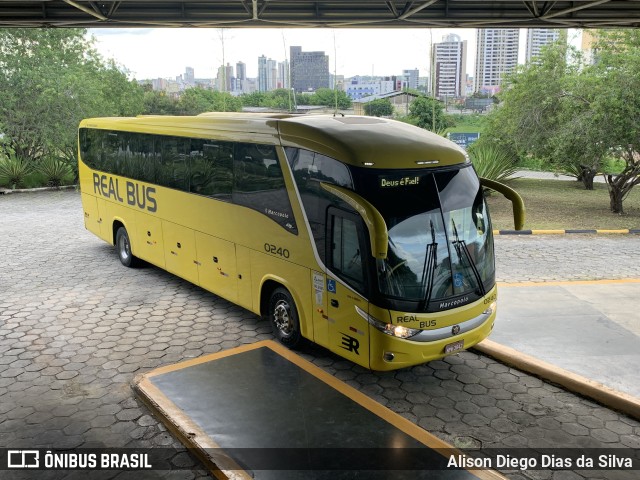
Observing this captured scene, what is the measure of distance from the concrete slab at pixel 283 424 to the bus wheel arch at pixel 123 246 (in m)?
5.07

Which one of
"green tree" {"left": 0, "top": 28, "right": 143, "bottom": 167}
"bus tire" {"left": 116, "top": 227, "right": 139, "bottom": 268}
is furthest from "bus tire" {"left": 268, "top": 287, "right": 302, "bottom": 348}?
"green tree" {"left": 0, "top": 28, "right": 143, "bottom": 167}

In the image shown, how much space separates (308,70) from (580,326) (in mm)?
13893

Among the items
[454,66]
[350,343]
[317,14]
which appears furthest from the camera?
[454,66]

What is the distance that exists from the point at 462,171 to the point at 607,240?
8.97 meters

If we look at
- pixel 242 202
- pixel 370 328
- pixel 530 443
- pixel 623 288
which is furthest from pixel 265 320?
pixel 623 288

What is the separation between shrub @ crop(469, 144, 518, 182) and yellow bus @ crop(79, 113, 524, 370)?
36.7 feet

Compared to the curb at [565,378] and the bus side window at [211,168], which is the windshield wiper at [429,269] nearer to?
the curb at [565,378]

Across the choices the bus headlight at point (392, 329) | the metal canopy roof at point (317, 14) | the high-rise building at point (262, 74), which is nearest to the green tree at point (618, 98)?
the metal canopy roof at point (317, 14)

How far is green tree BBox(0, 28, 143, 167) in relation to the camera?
21.7m

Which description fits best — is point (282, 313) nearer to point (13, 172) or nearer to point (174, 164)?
point (174, 164)

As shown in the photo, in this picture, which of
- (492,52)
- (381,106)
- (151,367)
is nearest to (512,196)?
(151,367)

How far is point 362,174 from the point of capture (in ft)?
21.3

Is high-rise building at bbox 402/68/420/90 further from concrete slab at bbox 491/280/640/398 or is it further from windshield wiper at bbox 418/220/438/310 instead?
windshield wiper at bbox 418/220/438/310

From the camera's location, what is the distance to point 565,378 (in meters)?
6.77
